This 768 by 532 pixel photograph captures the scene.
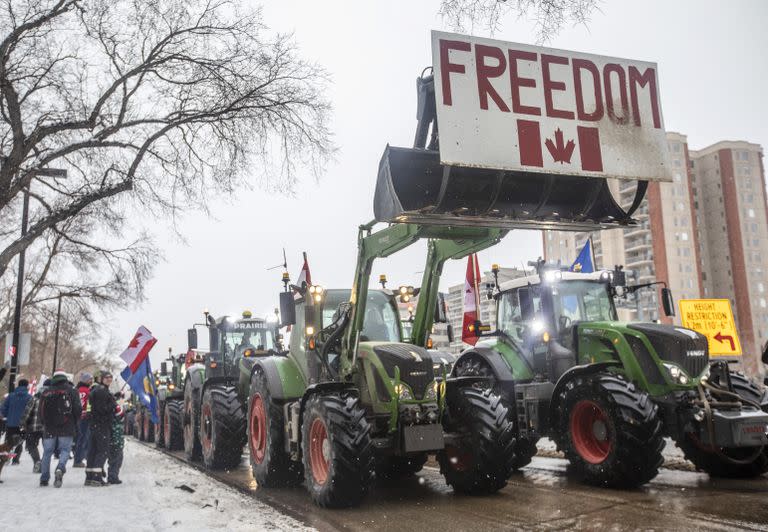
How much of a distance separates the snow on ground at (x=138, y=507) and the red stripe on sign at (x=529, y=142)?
13.0 feet

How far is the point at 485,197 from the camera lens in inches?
242

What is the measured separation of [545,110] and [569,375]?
169 inches

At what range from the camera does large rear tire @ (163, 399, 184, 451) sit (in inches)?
658

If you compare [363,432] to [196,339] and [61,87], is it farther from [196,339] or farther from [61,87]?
[196,339]

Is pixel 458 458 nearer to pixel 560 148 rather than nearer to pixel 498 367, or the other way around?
pixel 498 367

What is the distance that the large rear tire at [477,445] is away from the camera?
24.8 ft

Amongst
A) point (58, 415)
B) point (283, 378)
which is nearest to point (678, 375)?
point (283, 378)

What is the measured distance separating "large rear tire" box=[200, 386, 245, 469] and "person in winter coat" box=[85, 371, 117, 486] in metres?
1.77

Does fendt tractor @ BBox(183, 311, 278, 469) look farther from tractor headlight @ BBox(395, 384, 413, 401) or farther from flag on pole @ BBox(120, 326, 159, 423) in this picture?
tractor headlight @ BBox(395, 384, 413, 401)

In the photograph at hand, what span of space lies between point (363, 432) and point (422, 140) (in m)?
3.11

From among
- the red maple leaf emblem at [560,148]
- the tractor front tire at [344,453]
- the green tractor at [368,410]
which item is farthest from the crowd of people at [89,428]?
the red maple leaf emblem at [560,148]

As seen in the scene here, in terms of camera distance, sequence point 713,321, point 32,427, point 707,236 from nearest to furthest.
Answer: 1. point 713,321
2. point 32,427
3. point 707,236

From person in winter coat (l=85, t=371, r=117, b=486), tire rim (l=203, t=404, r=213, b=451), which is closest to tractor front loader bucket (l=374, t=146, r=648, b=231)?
person in winter coat (l=85, t=371, r=117, b=486)

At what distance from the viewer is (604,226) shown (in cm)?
654
